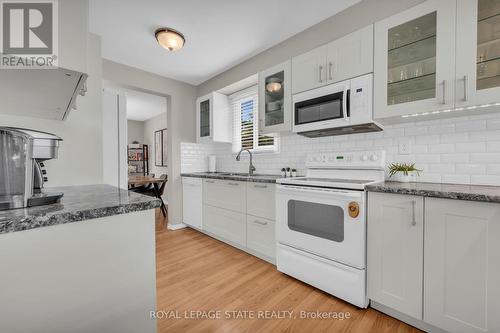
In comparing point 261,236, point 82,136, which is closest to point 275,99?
point 261,236

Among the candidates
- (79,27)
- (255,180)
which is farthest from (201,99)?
(79,27)

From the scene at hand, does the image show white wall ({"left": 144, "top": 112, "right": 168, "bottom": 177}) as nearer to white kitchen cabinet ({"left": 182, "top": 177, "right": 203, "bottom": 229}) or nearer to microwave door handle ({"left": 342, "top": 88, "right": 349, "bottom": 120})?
white kitchen cabinet ({"left": 182, "top": 177, "right": 203, "bottom": 229})

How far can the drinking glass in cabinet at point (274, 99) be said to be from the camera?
244 cm

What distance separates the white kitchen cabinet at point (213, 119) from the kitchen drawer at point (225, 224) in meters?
1.16

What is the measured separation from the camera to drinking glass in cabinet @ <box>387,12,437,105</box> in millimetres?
1507

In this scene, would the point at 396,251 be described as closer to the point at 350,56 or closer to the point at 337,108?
the point at 337,108

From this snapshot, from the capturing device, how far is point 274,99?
8.34ft

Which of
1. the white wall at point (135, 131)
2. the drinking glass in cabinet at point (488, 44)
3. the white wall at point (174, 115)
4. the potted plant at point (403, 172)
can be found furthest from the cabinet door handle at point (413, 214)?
the white wall at point (135, 131)

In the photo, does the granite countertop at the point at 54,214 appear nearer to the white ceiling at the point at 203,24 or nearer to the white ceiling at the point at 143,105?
the white ceiling at the point at 203,24

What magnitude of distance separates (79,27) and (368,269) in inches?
82.7

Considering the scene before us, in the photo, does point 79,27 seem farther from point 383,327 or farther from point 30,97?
point 383,327

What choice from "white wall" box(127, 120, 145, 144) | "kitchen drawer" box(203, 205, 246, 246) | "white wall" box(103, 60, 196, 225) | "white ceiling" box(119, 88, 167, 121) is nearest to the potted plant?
"kitchen drawer" box(203, 205, 246, 246)

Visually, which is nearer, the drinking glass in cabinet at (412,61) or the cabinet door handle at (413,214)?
the cabinet door handle at (413,214)

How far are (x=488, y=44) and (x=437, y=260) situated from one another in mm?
1378
